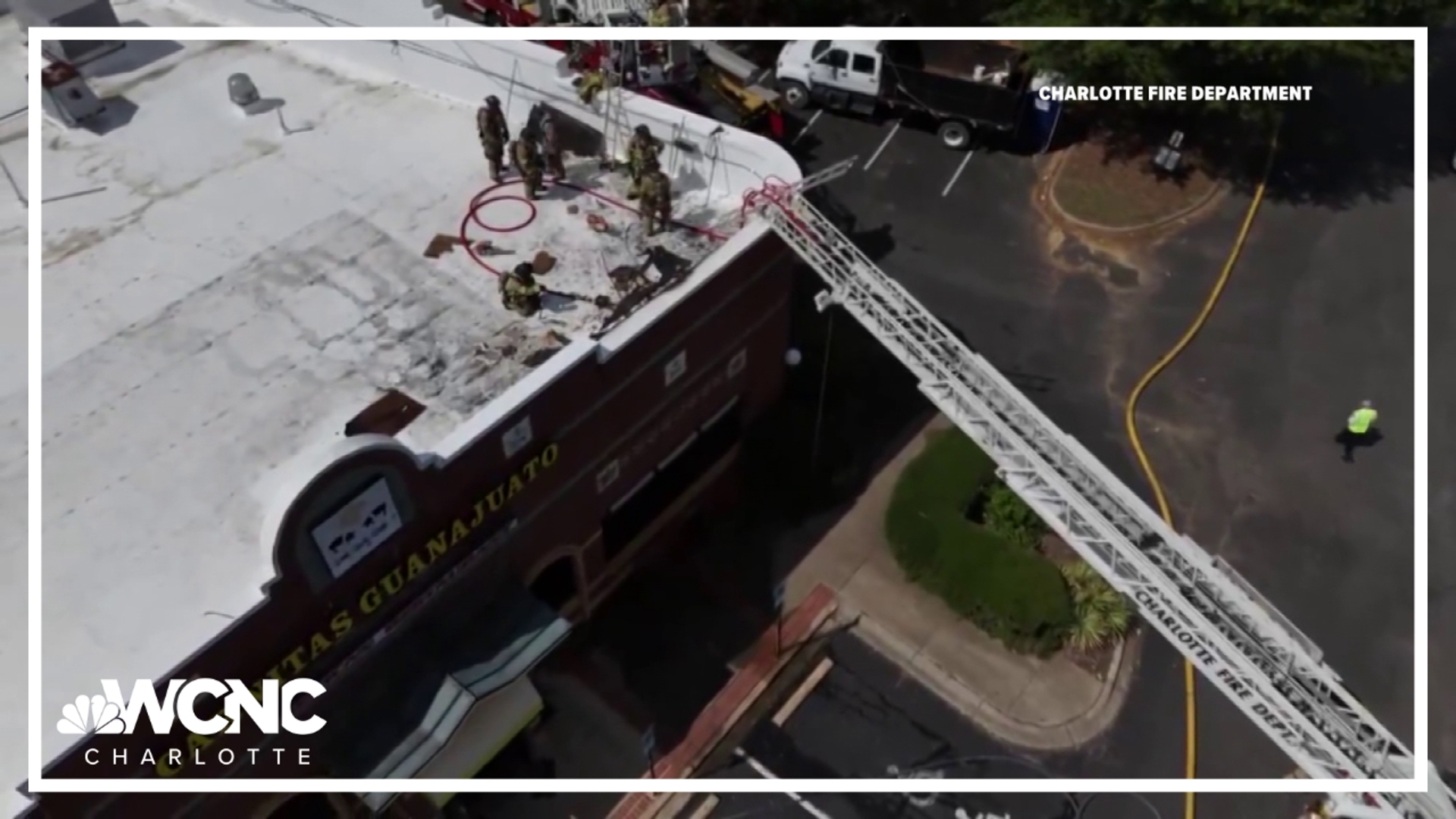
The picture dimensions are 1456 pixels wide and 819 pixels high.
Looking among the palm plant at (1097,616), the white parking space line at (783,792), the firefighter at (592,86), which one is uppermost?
the firefighter at (592,86)

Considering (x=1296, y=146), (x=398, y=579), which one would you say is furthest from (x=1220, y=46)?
(x=398, y=579)

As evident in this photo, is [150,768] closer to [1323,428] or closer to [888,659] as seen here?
[888,659]

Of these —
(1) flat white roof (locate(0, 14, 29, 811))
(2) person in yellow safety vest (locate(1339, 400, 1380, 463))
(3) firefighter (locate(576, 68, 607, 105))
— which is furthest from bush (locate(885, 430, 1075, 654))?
(1) flat white roof (locate(0, 14, 29, 811))

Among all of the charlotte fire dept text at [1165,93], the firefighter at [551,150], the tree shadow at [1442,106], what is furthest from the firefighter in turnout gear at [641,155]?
the tree shadow at [1442,106]

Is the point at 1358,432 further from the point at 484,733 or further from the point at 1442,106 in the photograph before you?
the point at 484,733

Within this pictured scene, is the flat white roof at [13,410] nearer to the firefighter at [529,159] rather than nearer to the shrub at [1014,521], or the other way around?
the firefighter at [529,159]

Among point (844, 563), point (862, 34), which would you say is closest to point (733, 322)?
point (844, 563)
